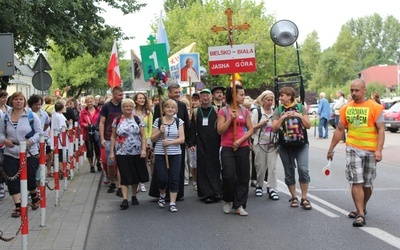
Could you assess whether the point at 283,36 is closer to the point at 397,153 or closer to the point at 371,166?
the point at 371,166

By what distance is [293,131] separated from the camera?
28.4 feet

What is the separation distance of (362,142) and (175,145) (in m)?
2.91

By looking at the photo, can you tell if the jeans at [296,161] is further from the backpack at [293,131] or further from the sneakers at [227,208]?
the sneakers at [227,208]

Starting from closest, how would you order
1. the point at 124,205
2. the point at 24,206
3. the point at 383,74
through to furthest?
1. the point at 24,206
2. the point at 124,205
3. the point at 383,74

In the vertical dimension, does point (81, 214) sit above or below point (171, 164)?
below

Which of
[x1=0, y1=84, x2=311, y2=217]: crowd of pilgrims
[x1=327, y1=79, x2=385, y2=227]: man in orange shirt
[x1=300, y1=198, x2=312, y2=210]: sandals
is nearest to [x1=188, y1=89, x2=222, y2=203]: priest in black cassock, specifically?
[x1=0, y1=84, x2=311, y2=217]: crowd of pilgrims

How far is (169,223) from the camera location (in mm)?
8117

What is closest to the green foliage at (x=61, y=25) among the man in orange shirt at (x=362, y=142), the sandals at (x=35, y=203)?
the sandals at (x=35, y=203)

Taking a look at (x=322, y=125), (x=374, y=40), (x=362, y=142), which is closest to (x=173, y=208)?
(x=362, y=142)

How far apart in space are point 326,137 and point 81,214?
19.0 m

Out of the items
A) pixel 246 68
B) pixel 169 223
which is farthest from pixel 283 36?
pixel 169 223

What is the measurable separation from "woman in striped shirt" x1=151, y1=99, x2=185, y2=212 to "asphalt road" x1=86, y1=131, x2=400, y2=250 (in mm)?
437

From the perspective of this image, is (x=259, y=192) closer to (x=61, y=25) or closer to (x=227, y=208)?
(x=227, y=208)

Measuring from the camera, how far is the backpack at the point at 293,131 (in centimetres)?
863
